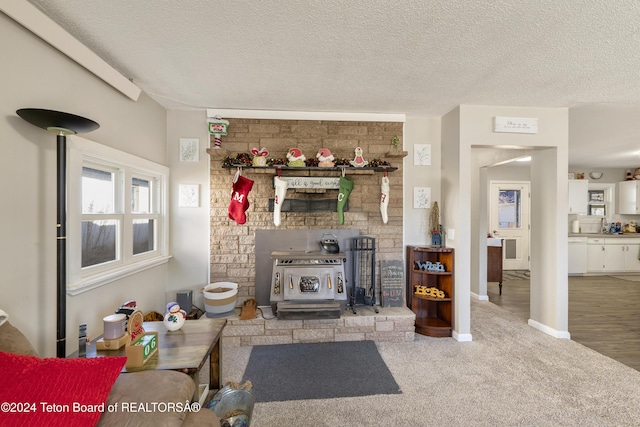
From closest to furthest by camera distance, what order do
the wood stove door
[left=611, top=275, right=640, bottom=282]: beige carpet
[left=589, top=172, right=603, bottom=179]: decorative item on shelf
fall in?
1. the wood stove door
2. [left=611, top=275, right=640, bottom=282]: beige carpet
3. [left=589, top=172, right=603, bottom=179]: decorative item on shelf

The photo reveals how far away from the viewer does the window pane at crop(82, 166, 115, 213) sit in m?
2.05

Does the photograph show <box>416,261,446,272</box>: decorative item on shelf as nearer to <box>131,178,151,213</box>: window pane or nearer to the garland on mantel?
the garland on mantel

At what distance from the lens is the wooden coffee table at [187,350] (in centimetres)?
135

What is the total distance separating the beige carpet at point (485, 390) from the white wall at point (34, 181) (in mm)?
1250

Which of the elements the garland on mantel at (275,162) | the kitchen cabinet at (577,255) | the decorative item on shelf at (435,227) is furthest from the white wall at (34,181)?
the kitchen cabinet at (577,255)

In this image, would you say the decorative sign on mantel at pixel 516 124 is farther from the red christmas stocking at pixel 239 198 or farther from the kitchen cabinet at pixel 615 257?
the kitchen cabinet at pixel 615 257

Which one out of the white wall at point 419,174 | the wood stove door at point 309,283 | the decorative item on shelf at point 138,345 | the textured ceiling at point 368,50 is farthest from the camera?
the white wall at point 419,174

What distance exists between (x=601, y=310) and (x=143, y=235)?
5937 millimetres

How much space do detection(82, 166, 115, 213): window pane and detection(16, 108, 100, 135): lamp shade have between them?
0.67m

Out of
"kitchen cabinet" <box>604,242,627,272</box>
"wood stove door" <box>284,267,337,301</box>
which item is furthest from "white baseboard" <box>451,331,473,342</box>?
"kitchen cabinet" <box>604,242,627,272</box>

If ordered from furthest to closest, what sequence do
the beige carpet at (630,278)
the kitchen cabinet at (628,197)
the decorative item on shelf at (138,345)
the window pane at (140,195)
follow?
the kitchen cabinet at (628,197) → the beige carpet at (630,278) → the window pane at (140,195) → the decorative item on shelf at (138,345)

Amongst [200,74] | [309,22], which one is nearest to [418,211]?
[309,22]

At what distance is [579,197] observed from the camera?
5953 mm

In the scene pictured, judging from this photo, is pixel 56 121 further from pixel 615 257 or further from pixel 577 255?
pixel 615 257
